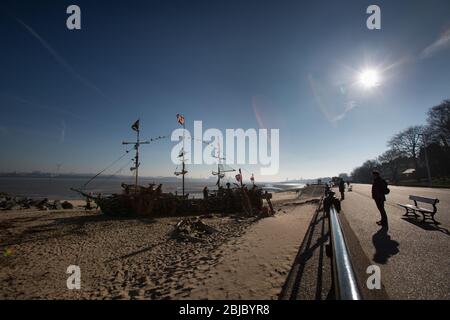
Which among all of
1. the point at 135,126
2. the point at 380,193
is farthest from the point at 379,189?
the point at 135,126

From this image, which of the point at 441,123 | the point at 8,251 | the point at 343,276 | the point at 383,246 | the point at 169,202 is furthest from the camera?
the point at 441,123

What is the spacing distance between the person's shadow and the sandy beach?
202cm

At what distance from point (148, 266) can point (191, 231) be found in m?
4.65

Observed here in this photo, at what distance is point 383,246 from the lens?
5852 millimetres

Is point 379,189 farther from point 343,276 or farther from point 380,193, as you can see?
point 343,276

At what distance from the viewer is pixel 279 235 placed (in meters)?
9.26

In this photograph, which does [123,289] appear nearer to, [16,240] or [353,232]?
[353,232]

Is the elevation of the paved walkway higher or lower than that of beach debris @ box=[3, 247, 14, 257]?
higher

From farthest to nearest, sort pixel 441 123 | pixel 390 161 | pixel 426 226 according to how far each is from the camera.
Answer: pixel 390 161, pixel 441 123, pixel 426 226

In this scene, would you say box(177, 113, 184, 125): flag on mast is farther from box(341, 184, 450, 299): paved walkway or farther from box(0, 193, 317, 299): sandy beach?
box(341, 184, 450, 299): paved walkway

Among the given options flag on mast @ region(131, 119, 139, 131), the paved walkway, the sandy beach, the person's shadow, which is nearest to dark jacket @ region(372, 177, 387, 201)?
the paved walkway

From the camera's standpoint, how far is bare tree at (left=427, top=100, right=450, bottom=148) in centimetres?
4222

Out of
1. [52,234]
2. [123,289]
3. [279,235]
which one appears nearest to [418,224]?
[279,235]
